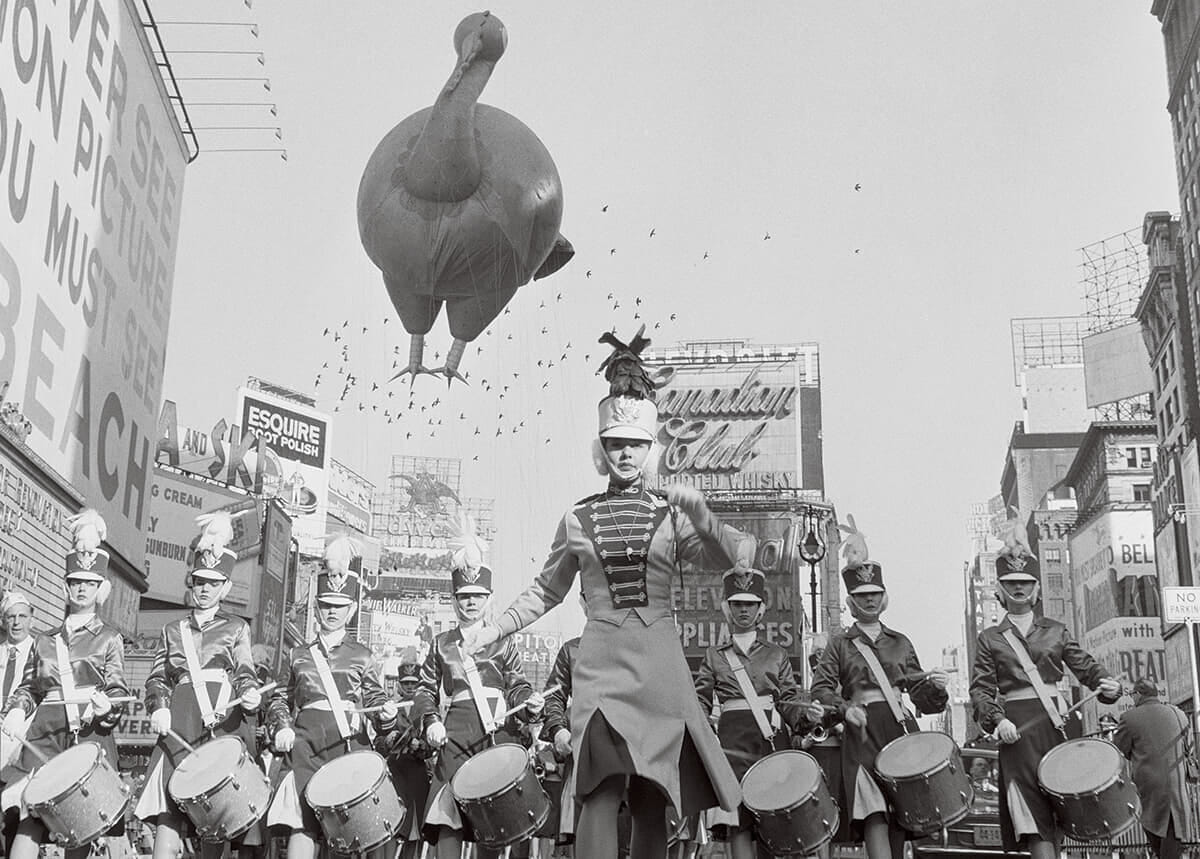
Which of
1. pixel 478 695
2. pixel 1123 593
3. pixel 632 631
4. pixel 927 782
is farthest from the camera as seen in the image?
pixel 1123 593

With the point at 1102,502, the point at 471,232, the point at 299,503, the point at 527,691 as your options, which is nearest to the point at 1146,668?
the point at 1102,502

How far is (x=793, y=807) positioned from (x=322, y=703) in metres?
3.81

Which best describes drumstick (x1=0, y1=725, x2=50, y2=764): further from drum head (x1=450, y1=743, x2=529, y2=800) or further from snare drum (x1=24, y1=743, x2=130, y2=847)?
drum head (x1=450, y1=743, x2=529, y2=800)

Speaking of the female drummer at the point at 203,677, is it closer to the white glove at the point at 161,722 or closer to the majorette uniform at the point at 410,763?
the white glove at the point at 161,722

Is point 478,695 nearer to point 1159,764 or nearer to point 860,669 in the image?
point 860,669

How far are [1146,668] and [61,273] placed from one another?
5666 centimetres

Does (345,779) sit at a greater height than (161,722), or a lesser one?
lesser

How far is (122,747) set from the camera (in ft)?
81.5

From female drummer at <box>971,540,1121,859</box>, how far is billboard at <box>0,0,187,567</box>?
14016 mm

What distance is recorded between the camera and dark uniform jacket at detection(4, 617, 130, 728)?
30.3ft

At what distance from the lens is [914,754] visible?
335 inches

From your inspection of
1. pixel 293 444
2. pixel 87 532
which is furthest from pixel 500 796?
pixel 293 444

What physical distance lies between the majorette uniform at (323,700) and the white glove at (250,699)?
39 centimetres

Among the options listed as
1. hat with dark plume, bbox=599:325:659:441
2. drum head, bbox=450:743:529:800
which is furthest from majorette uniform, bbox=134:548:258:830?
hat with dark plume, bbox=599:325:659:441
